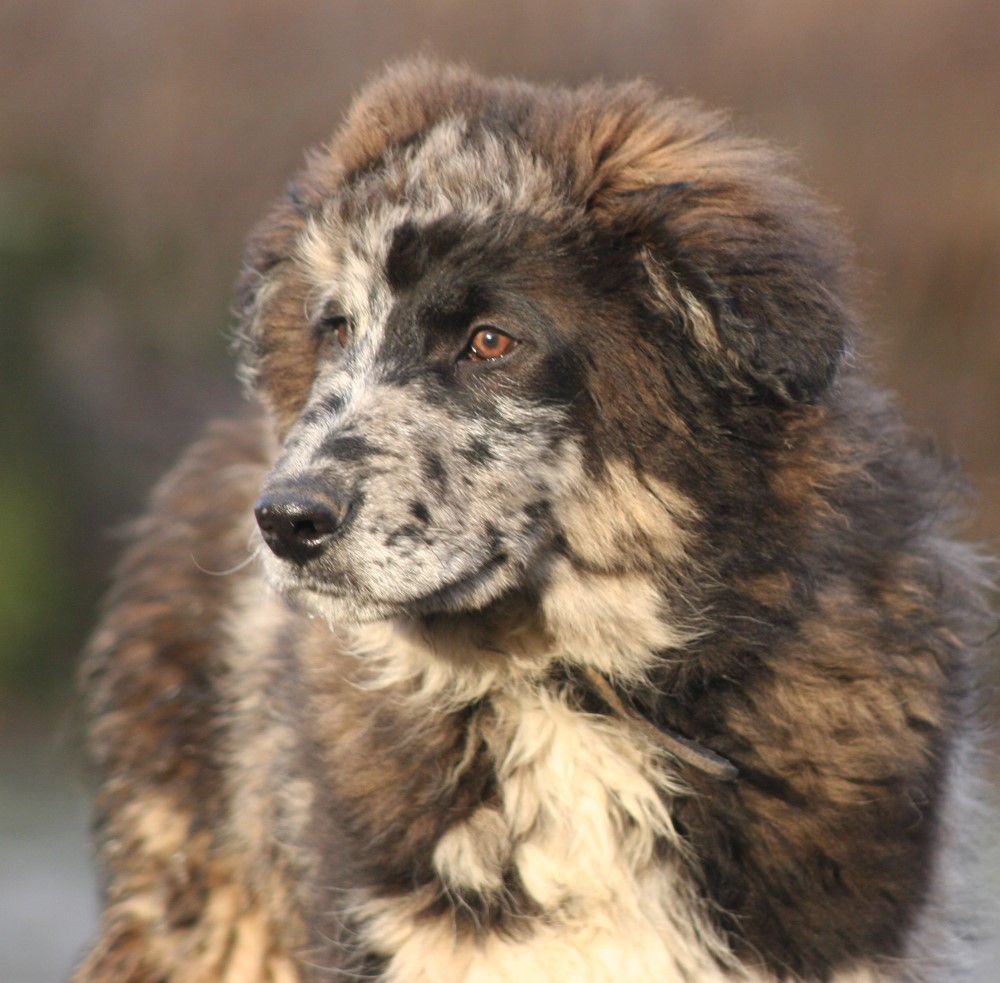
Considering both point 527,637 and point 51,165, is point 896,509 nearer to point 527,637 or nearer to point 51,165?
point 527,637

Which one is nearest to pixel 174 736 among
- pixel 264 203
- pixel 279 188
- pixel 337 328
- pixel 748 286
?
pixel 337 328

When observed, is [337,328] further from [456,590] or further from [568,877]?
[568,877]

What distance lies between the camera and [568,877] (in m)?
3.59

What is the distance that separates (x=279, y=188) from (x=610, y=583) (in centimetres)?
925

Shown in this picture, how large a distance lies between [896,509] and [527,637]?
0.92 m

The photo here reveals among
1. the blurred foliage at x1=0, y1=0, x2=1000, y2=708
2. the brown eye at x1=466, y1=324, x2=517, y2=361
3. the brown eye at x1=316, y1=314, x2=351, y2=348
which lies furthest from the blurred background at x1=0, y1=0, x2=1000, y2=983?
the brown eye at x1=466, y1=324, x2=517, y2=361

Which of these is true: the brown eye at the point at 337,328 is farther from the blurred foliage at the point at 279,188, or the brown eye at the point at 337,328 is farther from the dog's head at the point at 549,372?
the blurred foliage at the point at 279,188

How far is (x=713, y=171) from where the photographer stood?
12.4 feet

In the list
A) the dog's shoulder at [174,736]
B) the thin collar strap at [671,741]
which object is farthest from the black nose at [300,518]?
the dog's shoulder at [174,736]

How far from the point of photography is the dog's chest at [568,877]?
352 cm

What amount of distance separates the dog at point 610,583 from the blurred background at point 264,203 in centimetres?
586

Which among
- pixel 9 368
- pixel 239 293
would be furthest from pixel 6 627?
pixel 239 293

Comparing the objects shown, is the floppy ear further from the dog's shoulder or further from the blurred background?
the blurred background

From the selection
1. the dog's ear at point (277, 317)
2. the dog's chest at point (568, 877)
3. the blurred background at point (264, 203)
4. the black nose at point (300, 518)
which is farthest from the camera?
the blurred background at point (264, 203)
